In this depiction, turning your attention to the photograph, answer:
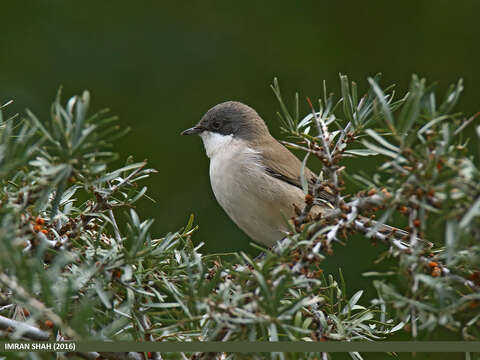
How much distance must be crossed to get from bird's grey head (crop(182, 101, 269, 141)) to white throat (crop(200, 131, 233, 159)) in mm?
19

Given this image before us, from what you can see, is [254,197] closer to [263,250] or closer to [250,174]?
[250,174]

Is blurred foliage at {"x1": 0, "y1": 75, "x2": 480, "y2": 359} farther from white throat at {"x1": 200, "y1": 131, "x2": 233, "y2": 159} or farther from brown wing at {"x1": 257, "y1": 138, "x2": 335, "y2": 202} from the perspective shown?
white throat at {"x1": 200, "y1": 131, "x2": 233, "y2": 159}

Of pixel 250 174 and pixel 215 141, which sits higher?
pixel 215 141

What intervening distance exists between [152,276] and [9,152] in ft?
1.72

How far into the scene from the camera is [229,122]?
383cm

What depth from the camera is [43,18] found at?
15.9ft

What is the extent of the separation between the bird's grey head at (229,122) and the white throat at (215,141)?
0.06 ft

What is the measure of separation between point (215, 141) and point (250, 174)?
0.47 m

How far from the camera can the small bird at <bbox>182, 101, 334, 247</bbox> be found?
3303mm

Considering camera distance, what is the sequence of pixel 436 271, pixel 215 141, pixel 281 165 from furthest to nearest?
pixel 215 141
pixel 281 165
pixel 436 271

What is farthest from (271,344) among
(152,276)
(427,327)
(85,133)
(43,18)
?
(43,18)

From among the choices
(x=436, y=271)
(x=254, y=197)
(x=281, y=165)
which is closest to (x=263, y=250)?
(x=436, y=271)

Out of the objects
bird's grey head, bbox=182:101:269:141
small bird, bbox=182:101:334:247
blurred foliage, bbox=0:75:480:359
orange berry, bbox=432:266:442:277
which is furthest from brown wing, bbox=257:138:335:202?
orange berry, bbox=432:266:442:277

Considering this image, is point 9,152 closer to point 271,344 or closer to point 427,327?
point 271,344
